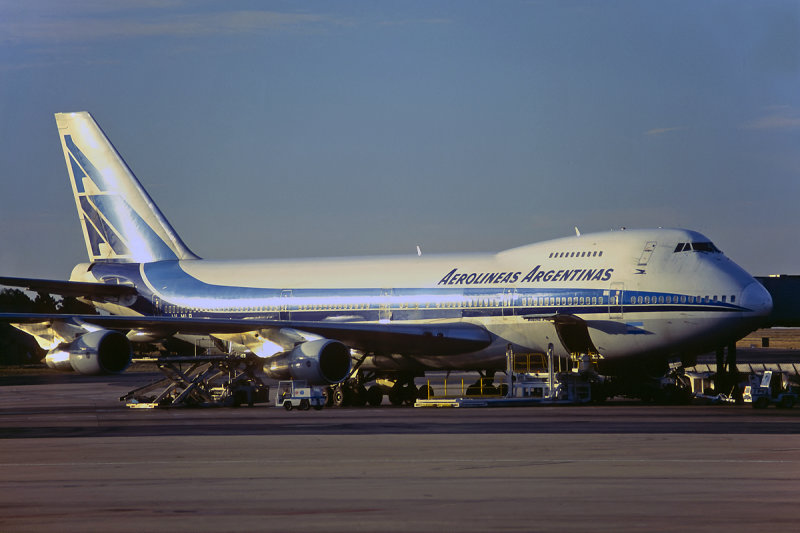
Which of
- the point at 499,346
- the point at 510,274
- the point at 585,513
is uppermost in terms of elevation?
the point at 510,274

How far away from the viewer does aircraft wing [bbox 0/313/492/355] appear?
36.6 meters

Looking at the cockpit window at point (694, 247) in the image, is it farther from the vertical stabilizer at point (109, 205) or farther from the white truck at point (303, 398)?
the vertical stabilizer at point (109, 205)

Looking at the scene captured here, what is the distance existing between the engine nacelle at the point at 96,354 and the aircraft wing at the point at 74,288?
4.53 metres

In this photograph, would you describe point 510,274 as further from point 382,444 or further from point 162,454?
point 162,454

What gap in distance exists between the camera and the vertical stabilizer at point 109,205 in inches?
1864

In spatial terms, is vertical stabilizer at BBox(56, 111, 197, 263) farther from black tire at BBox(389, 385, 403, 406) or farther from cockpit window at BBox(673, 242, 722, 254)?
cockpit window at BBox(673, 242, 722, 254)

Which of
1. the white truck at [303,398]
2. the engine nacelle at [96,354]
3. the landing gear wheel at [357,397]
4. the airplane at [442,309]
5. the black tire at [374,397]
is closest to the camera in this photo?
the airplane at [442,309]

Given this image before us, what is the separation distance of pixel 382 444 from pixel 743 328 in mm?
16705

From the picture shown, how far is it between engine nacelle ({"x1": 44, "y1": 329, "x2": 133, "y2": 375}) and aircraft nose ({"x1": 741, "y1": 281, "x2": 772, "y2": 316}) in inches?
728

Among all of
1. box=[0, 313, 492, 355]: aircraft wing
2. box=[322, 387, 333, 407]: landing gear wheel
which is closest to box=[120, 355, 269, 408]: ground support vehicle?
box=[0, 313, 492, 355]: aircraft wing

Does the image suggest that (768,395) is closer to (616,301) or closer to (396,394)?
(616,301)

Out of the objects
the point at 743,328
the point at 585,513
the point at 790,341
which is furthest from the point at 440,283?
the point at 790,341

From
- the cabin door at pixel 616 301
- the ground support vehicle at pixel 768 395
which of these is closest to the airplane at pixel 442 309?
the cabin door at pixel 616 301

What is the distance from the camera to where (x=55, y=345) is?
37.2 meters
